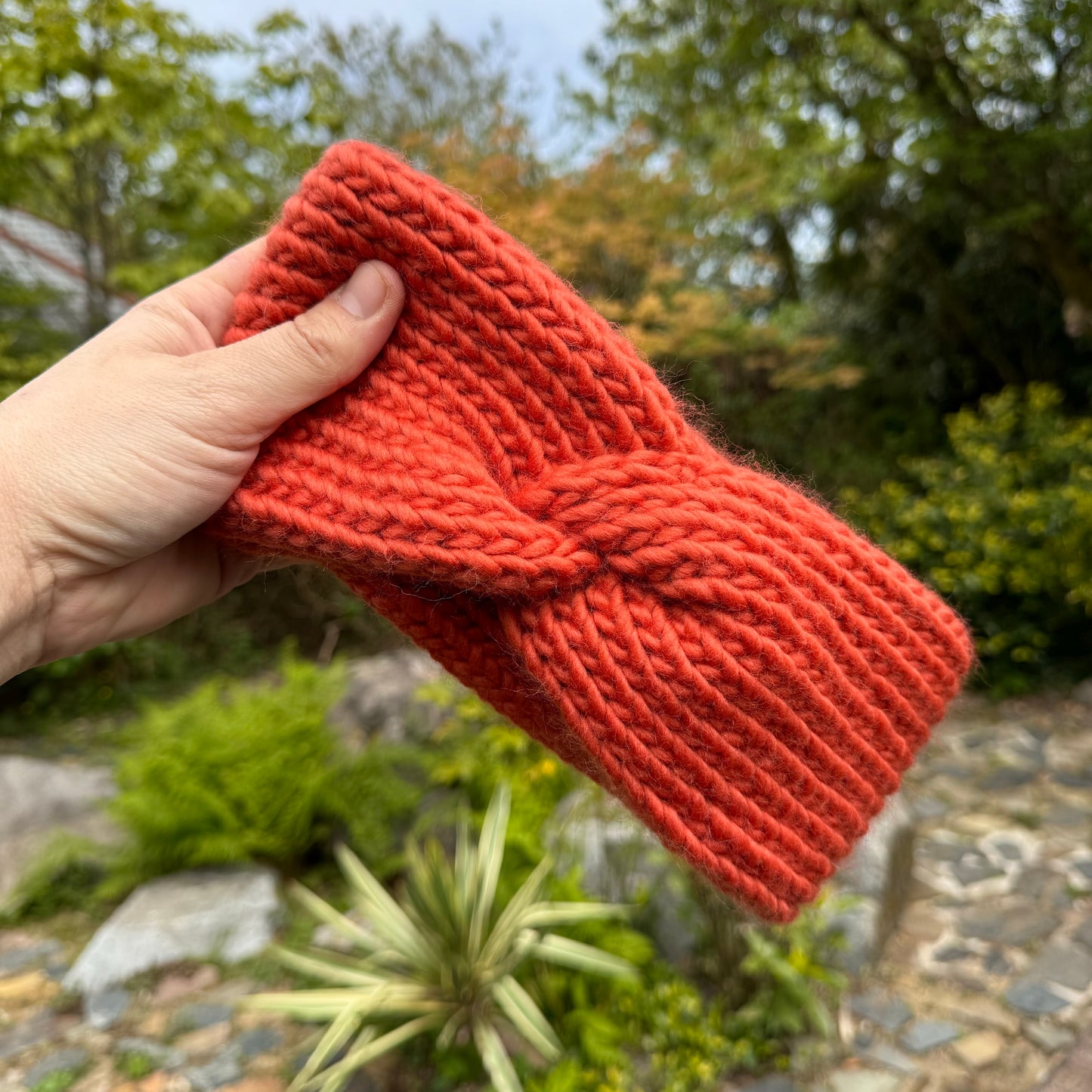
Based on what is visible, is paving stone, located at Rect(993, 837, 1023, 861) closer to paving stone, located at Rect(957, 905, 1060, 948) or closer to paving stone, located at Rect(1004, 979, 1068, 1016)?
paving stone, located at Rect(957, 905, 1060, 948)

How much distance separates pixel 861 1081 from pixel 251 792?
7.01ft

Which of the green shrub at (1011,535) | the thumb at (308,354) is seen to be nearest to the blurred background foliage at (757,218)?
the green shrub at (1011,535)

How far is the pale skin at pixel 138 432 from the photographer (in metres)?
0.99

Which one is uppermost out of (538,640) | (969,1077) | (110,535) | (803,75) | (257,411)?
(803,75)

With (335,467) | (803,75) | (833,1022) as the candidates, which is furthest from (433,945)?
(803,75)

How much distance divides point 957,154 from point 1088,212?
928mm

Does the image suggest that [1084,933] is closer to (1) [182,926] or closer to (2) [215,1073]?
(2) [215,1073]

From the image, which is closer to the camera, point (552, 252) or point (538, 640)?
point (538, 640)

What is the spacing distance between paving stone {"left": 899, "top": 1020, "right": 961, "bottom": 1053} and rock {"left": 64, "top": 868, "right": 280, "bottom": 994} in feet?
6.58

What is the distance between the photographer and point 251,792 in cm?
293

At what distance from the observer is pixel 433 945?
212 centimetres

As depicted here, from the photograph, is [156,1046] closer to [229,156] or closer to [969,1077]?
[969,1077]

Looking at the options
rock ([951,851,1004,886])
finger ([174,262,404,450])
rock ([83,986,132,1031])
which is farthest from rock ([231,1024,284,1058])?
rock ([951,851,1004,886])

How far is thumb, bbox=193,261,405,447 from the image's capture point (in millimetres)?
971
